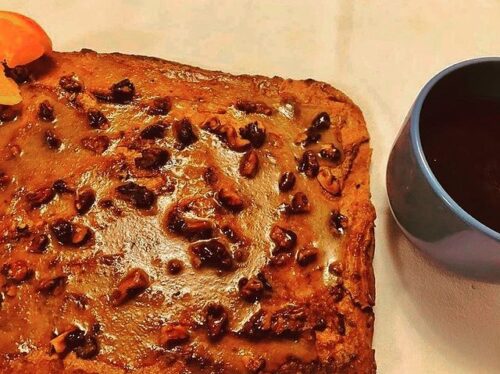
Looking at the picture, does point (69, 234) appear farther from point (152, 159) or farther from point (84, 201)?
point (152, 159)

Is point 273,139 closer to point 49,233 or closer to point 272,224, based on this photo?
point 272,224

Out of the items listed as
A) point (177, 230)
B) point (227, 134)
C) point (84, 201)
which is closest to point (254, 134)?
point (227, 134)

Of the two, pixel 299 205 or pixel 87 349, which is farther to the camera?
pixel 299 205

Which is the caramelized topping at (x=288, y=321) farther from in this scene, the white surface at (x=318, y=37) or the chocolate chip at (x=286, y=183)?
the white surface at (x=318, y=37)

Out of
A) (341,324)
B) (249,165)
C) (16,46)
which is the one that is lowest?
(341,324)

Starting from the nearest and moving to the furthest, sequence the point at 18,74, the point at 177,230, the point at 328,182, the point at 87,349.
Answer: the point at 87,349, the point at 177,230, the point at 328,182, the point at 18,74

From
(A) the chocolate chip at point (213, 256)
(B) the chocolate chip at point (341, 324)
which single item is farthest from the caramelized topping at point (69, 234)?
(B) the chocolate chip at point (341, 324)

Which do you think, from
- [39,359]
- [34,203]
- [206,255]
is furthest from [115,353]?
[34,203]
